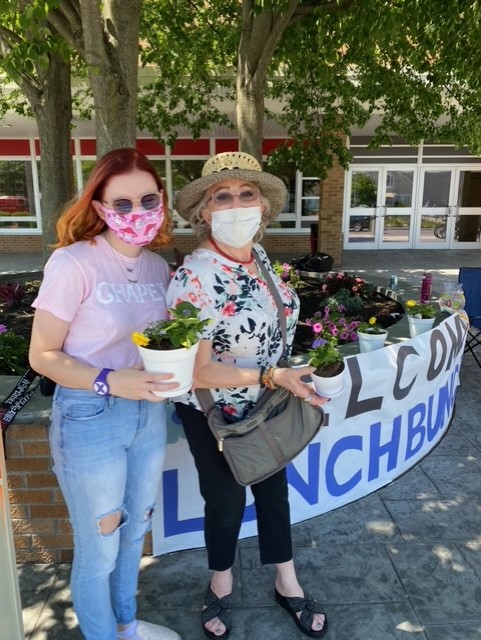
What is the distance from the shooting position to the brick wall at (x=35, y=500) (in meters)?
2.61

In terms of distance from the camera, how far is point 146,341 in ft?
5.27

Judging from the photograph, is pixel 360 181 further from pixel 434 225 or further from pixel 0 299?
pixel 0 299

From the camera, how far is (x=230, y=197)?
2.09 m

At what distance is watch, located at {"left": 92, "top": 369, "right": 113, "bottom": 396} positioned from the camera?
66.1 inches

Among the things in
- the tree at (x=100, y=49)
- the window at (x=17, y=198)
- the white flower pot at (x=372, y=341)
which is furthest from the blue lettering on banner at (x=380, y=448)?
the window at (x=17, y=198)

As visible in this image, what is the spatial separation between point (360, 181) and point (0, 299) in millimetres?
11507

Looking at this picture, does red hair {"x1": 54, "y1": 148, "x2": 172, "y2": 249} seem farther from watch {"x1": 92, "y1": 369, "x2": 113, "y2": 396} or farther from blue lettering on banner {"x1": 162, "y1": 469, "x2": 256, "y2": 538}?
blue lettering on banner {"x1": 162, "y1": 469, "x2": 256, "y2": 538}

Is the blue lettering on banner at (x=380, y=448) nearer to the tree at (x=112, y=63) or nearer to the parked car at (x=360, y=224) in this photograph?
the tree at (x=112, y=63)

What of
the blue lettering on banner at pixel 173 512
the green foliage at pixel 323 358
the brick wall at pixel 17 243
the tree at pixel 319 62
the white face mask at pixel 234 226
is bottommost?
the blue lettering on banner at pixel 173 512

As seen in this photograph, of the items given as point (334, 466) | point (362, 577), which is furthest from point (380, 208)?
point (362, 577)

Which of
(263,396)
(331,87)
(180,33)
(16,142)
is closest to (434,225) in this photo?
(331,87)

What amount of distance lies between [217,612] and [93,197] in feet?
6.22

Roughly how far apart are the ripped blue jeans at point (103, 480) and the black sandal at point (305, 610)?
2.71 feet

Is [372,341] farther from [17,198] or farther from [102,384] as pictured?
[17,198]
